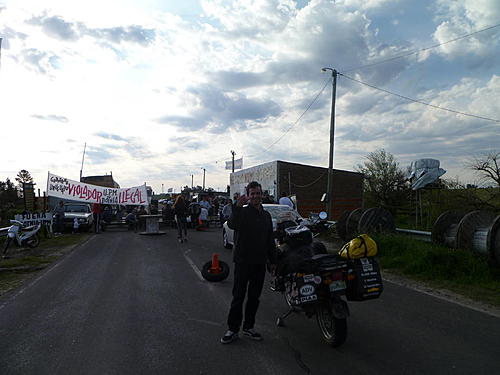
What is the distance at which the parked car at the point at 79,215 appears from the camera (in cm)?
2148

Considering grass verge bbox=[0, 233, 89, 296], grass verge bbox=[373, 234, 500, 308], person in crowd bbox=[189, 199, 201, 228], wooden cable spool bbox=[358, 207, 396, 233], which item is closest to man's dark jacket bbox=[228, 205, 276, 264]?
grass verge bbox=[373, 234, 500, 308]

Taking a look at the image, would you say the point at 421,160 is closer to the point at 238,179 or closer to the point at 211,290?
the point at 211,290

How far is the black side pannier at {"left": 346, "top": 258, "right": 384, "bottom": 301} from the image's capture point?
14.9 feet

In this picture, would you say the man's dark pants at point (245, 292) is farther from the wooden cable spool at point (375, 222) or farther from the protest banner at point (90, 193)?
the protest banner at point (90, 193)

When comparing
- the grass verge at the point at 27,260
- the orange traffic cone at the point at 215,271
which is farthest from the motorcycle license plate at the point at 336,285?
the grass verge at the point at 27,260

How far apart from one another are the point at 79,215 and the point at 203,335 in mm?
18771

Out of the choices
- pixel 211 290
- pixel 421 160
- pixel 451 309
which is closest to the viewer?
pixel 451 309

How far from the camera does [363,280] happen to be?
4574mm

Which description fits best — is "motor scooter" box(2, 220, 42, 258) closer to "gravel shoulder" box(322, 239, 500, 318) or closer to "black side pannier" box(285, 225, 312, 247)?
"black side pannier" box(285, 225, 312, 247)

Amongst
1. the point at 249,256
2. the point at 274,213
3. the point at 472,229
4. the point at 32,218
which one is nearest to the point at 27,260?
the point at 32,218

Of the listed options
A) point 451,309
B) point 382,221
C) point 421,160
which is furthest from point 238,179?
point 451,309

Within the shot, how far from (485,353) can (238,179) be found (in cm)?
3657

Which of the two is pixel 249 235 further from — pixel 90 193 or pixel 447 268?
pixel 90 193

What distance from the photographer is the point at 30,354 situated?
14.8 feet
